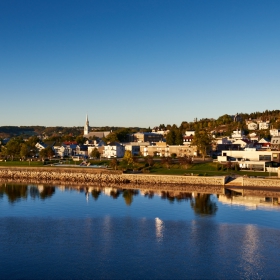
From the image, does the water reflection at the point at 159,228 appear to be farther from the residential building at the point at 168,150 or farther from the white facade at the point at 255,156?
the residential building at the point at 168,150

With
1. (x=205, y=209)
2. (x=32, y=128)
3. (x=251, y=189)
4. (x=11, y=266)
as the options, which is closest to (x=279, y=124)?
(x=251, y=189)

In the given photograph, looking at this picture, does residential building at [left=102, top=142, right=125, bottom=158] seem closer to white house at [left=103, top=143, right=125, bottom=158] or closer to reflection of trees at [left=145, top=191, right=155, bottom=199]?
white house at [left=103, top=143, right=125, bottom=158]

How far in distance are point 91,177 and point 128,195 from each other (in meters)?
10.6

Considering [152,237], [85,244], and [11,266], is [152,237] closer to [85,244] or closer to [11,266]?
[85,244]

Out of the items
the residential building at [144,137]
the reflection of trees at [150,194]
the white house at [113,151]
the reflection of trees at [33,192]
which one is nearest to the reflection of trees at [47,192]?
the reflection of trees at [33,192]

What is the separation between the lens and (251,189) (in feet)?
111

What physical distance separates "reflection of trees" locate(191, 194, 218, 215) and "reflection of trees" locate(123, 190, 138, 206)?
480 cm

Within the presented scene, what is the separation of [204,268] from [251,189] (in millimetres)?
19614

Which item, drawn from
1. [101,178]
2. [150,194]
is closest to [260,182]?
[150,194]

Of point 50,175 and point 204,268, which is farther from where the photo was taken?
point 50,175

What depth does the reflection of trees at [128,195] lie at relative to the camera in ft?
97.8

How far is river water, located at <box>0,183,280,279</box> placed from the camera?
15516mm

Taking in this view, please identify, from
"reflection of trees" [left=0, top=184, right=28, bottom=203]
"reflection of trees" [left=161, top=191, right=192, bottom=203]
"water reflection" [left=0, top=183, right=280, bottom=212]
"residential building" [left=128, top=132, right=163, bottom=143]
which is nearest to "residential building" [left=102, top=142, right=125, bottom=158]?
"water reflection" [left=0, top=183, right=280, bottom=212]

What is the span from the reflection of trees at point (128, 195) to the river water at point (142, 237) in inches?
6.2
